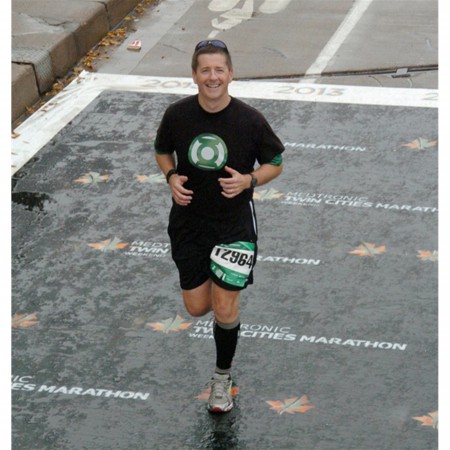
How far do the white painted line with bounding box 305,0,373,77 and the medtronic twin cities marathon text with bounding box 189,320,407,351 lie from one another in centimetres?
481

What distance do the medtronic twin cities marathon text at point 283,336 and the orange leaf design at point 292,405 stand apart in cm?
62

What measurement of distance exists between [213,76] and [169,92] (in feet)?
17.6

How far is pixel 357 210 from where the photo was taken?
8352mm

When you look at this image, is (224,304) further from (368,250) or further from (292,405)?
(368,250)

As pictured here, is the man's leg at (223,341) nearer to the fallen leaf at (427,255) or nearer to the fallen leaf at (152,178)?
the fallen leaf at (427,255)

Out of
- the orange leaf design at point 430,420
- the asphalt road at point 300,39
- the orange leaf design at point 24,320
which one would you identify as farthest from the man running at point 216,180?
the asphalt road at point 300,39

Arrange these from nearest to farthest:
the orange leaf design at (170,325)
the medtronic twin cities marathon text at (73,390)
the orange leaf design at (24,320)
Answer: the medtronic twin cities marathon text at (73,390) → the orange leaf design at (170,325) → the orange leaf design at (24,320)

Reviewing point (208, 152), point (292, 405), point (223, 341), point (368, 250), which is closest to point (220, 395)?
point (223, 341)

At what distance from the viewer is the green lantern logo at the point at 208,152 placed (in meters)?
5.52

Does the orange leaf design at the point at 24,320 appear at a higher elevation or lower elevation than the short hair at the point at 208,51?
lower

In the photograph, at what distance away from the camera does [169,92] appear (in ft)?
35.3

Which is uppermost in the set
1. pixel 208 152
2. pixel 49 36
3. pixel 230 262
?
pixel 208 152
